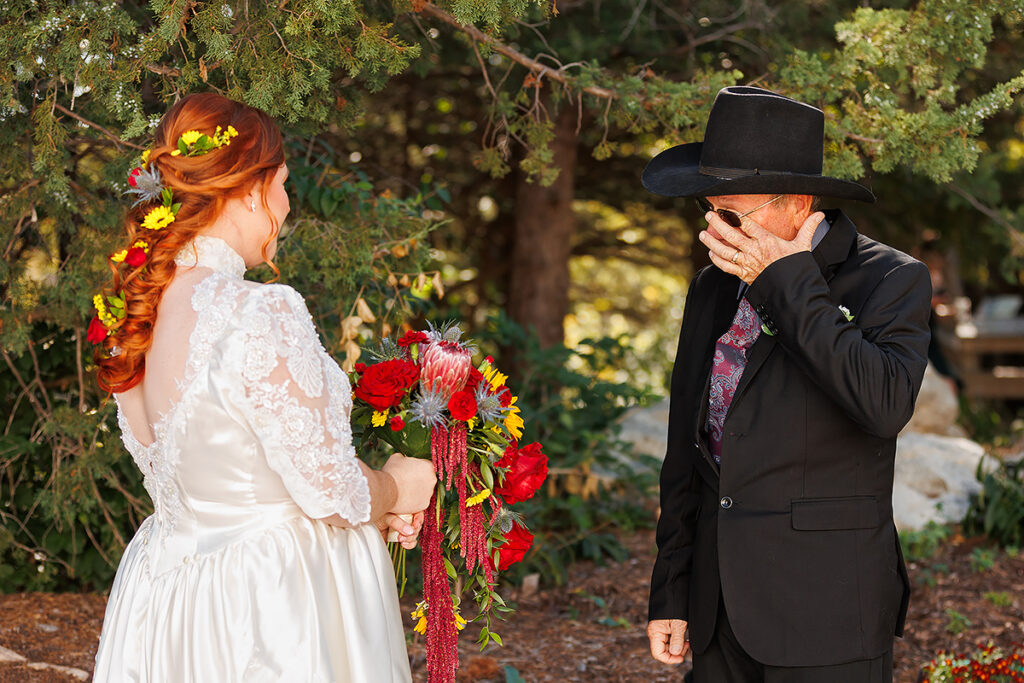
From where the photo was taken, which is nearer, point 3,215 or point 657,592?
point 657,592

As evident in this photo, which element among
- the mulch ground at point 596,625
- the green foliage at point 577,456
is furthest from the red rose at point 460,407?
the green foliage at point 577,456

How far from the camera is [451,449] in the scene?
2338 millimetres

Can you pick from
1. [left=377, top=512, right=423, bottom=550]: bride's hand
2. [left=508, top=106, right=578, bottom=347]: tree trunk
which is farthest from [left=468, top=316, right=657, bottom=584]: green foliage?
[left=377, top=512, right=423, bottom=550]: bride's hand

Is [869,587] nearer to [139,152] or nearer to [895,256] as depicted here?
[895,256]

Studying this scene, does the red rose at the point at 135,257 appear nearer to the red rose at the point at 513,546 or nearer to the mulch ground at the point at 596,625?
the red rose at the point at 513,546

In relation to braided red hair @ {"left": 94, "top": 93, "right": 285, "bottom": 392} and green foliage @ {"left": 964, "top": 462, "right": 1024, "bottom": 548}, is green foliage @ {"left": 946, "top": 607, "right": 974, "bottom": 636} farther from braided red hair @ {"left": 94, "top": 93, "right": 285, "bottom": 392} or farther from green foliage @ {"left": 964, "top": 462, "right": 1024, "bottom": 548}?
braided red hair @ {"left": 94, "top": 93, "right": 285, "bottom": 392}

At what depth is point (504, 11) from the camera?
2.97 m

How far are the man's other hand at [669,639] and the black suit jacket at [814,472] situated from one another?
0.96 feet

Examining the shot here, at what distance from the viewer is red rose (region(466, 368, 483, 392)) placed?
239 centimetres

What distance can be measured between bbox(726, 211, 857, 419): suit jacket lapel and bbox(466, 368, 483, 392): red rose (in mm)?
595

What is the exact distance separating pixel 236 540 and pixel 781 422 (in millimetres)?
1215

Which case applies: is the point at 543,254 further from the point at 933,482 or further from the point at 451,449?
the point at 451,449

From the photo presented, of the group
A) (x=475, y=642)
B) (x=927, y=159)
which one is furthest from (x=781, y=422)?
(x=475, y=642)

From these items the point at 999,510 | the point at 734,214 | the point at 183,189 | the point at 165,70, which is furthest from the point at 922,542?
the point at 183,189
